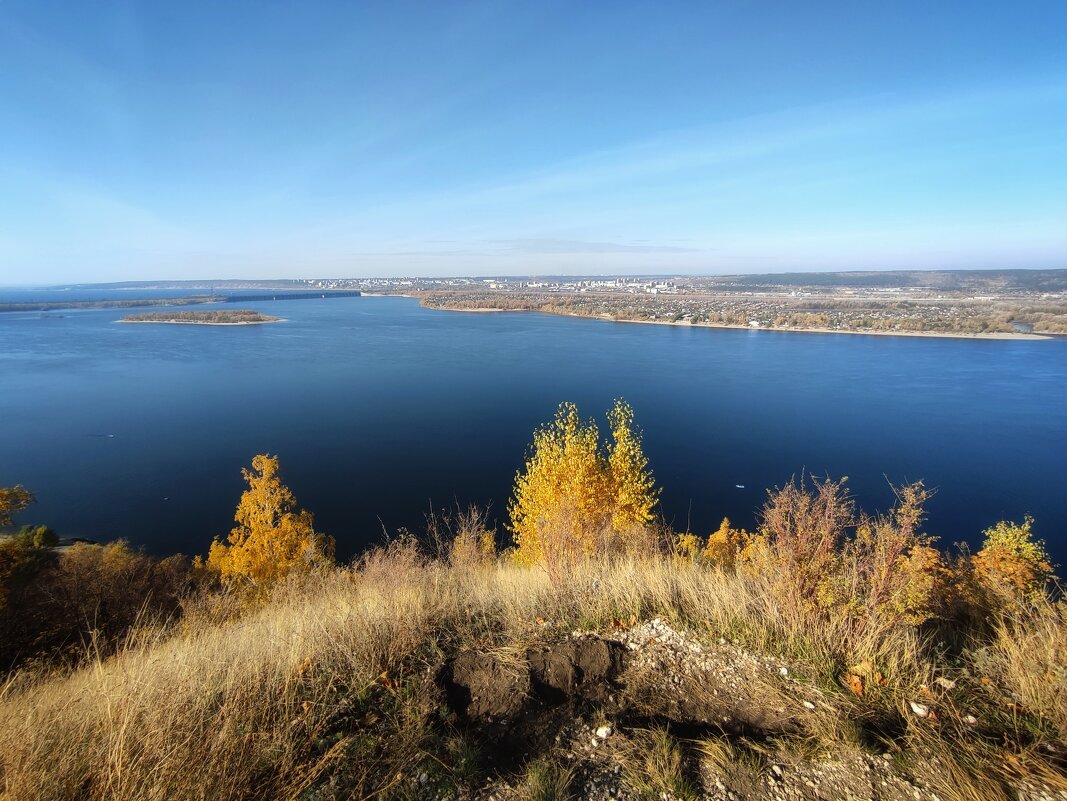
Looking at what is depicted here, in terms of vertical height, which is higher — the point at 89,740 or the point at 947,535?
the point at 89,740

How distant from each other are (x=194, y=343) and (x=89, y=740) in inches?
2922

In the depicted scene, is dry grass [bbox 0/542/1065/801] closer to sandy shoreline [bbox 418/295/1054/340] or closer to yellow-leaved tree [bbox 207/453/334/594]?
yellow-leaved tree [bbox 207/453/334/594]

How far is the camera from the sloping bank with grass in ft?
6.52

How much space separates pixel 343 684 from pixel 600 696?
1401mm

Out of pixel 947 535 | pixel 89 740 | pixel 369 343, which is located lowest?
pixel 947 535

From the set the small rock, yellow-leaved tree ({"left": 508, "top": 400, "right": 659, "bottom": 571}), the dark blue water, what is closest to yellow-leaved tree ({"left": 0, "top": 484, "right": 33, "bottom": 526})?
the dark blue water

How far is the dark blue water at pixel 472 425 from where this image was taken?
71.4 ft

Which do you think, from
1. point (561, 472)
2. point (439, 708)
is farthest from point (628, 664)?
point (561, 472)

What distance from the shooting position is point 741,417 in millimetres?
33156

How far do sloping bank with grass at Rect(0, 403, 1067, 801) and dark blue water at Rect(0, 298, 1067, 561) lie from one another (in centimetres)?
1748

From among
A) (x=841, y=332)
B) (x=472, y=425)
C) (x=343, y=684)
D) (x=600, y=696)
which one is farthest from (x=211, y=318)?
(x=841, y=332)

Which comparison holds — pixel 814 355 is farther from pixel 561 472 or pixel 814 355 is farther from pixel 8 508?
pixel 8 508

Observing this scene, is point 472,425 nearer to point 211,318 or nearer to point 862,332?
point 862,332

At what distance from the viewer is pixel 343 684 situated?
264cm
